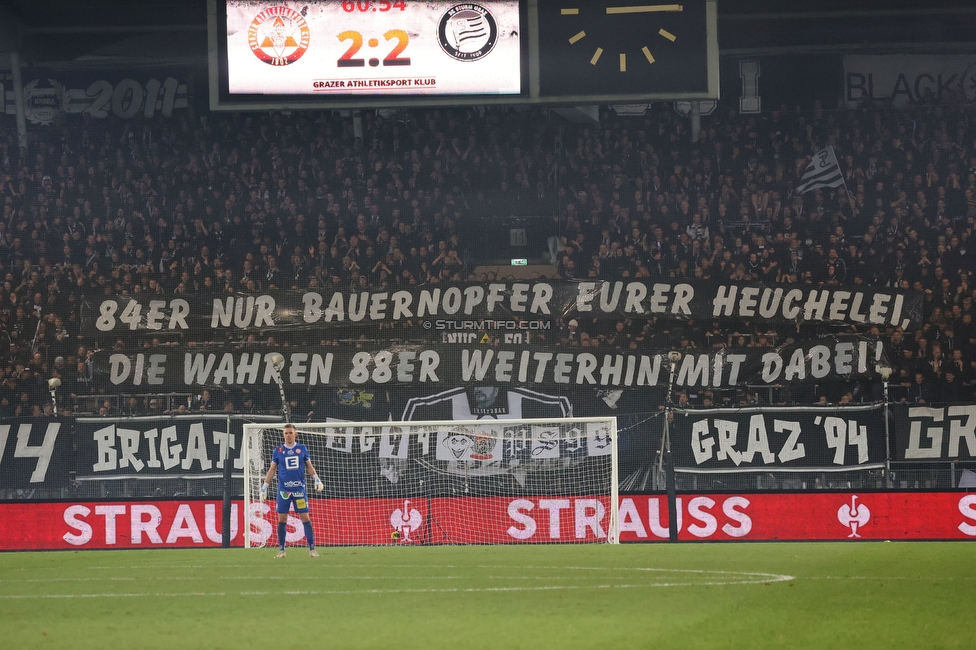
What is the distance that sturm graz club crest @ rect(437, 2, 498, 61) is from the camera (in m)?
12.4

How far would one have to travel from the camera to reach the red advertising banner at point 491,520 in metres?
15.1

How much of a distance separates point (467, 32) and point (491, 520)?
263 inches

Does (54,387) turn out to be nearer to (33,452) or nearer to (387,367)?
(33,452)

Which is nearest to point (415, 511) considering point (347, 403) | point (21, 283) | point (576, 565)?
point (347, 403)

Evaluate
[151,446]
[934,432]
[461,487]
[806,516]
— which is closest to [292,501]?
[461,487]

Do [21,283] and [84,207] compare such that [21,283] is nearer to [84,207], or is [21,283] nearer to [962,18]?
[84,207]

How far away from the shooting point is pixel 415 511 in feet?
50.9

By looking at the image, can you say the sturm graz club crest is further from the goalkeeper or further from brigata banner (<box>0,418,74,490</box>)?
brigata banner (<box>0,418,74,490</box>)

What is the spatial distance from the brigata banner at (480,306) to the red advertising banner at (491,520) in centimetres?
379

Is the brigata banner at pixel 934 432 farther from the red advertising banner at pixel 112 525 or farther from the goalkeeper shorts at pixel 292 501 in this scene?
the red advertising banner at pixel 112 525

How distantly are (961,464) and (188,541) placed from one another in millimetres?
10925

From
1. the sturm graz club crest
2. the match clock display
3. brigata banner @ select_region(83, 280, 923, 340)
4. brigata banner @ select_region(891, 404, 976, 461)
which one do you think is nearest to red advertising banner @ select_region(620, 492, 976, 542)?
brigata banner @ select_region(891, 404, 976, 461)

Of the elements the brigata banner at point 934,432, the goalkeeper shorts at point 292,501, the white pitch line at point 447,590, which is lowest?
the white pitch line at point 447,590

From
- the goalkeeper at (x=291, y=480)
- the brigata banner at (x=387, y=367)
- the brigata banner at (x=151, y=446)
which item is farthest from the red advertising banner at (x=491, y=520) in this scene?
the goalkeeper at (x=291, y=480)
